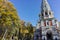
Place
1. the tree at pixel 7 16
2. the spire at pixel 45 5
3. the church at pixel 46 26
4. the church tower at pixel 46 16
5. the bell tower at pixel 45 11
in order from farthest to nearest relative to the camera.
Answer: the spire at pixel 45 5 → the bell tower at pixel 45 11 → the church tower at pixel 46 16 → the church at pixel 46 26 → the tree at pixel 7 16

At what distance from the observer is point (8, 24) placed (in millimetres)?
27406

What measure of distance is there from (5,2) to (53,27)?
17.7 m

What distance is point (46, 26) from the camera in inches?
1645

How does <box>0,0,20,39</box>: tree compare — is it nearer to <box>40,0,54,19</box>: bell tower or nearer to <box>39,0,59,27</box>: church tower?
<box>39,0,59,27</box>: church tower

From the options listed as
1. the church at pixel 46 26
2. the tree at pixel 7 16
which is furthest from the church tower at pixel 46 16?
the tree at pixel 7 16

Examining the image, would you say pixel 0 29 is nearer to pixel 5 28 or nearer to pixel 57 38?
pixel 5 28

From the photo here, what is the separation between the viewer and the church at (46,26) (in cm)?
4019

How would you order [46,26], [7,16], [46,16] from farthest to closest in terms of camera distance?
1. [46,16]
2. [46,26]
3. [7,16]

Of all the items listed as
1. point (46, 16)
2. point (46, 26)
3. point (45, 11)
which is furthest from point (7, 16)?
point (45, 11)

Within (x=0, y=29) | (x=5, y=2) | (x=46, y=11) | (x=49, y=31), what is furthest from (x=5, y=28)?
(x=46, y=11)

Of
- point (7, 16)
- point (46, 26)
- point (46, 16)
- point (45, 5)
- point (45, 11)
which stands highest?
point (45, 5)

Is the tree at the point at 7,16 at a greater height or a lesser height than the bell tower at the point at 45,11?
lesser

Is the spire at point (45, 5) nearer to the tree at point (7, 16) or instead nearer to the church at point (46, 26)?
the church at point (46, 26)

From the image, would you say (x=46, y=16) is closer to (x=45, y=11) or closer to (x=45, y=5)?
(x=45, y=11)
